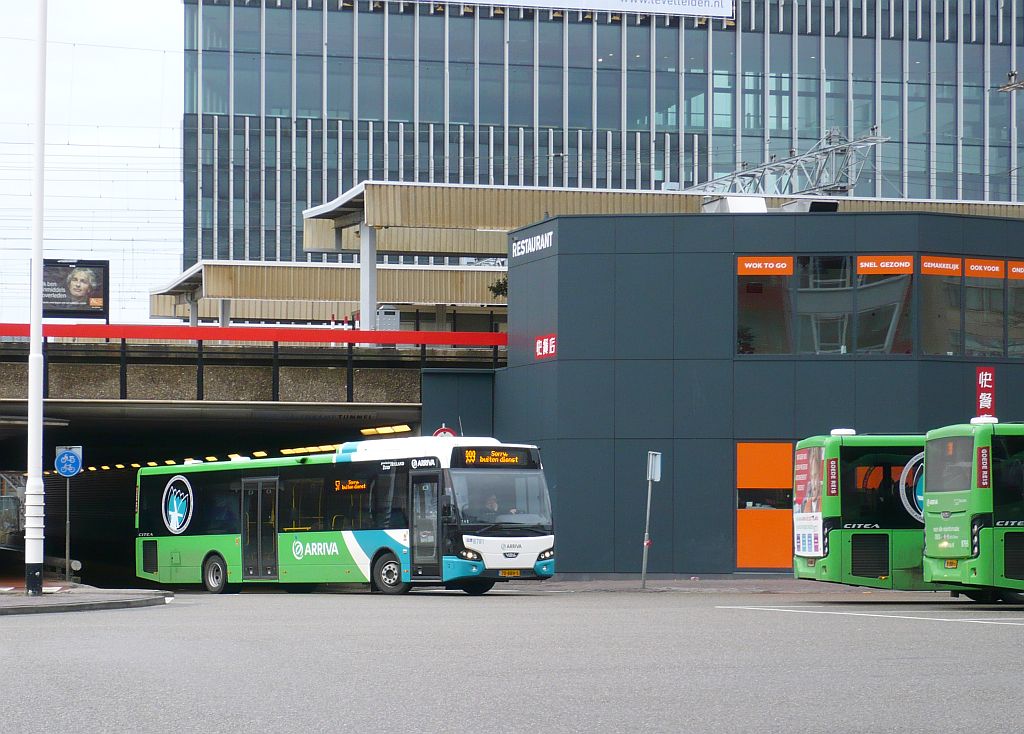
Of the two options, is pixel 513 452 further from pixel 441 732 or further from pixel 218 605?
pixel 441 732

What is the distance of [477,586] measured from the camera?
28.3m

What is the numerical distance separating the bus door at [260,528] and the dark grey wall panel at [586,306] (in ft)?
21.4

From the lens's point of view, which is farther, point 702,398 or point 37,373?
point 702,398

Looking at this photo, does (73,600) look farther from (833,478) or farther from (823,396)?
(823,396)

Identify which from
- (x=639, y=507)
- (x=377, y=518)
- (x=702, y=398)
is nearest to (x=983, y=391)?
(x=702, y=398)

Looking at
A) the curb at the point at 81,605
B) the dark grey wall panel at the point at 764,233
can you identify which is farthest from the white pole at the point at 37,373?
the dark grey wall panel at the point at 764,233

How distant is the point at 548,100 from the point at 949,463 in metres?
71.3

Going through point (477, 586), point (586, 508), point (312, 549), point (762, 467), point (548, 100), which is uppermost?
point (548, 100)

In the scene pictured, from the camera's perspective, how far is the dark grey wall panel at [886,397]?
31.4 metres

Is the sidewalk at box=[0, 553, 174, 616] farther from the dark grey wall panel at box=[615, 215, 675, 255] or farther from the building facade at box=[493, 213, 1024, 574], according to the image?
the dark grey wall panel at box=[615, 215, 675, 255]

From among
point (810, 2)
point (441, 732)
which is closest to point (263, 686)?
point (441, 732)

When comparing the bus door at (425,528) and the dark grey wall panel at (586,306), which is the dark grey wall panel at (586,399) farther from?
the bus door at (425,528)

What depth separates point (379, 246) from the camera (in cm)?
4897

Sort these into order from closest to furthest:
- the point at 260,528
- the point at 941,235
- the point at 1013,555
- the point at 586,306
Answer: the point at 1013,555, the point at 260,528, the point at 941,235, the point at 586,306
